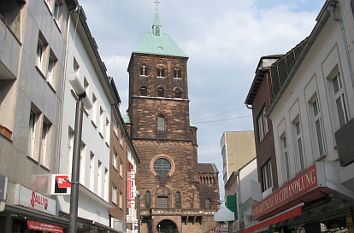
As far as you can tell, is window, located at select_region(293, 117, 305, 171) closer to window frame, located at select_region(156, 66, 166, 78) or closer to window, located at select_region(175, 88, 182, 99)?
window, located at select_region(175, 88, 182, 99)

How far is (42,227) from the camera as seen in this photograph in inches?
424

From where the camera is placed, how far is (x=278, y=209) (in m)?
13.9

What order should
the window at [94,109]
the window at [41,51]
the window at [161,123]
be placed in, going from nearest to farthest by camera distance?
the window at [41,51] → the window at [94,109] → the window at [161,123]

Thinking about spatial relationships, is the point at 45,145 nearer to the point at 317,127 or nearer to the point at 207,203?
the point at 317,127

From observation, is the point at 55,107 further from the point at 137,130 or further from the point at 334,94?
the point at 137,130

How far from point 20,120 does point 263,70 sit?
508 inches

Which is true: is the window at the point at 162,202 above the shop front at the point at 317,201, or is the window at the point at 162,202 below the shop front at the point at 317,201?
above

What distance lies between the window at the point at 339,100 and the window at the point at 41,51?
8.42 m

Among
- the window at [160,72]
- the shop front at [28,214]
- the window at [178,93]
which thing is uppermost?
the window at [160,72]

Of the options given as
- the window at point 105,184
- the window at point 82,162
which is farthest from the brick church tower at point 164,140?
the window at point 82,162

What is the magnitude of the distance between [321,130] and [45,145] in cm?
840

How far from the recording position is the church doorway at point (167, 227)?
Answer: 59812mm

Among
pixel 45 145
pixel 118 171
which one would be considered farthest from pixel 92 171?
pixel 118 171

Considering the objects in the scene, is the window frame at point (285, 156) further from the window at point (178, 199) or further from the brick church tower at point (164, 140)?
the window at point (178, 199)
